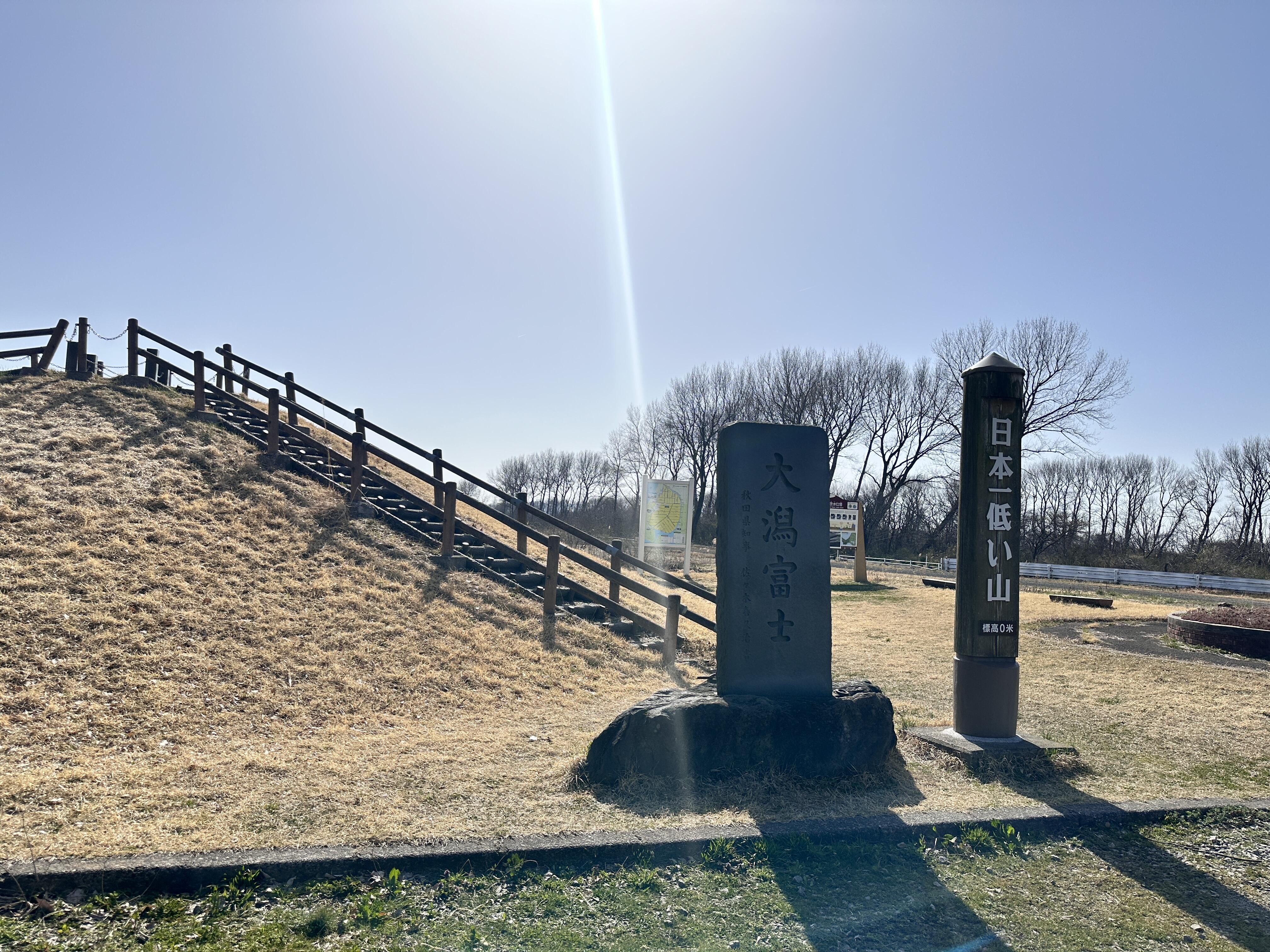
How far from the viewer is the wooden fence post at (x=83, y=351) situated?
16.0 meters

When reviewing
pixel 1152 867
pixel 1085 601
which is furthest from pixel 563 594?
pixel 1085 601

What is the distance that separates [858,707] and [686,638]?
17.8 feet

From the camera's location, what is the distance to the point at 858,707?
5848mm

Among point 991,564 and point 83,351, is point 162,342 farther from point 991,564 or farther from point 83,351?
point 991,564

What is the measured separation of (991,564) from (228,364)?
1692 centimetres

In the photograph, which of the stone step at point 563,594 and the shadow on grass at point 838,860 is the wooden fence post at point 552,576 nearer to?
the stone step at point 563,594

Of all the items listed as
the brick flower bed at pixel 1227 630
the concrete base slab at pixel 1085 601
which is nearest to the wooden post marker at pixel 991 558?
the brick flower bed at pixel 1227 630

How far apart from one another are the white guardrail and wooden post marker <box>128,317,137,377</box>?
26489 millimetres

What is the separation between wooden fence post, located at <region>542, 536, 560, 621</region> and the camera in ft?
35.5

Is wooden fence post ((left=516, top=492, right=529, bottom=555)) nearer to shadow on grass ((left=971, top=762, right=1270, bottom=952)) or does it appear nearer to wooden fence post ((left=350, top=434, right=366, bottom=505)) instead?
wooden fence post ((left=350, top=434, right=366, bottom=505))

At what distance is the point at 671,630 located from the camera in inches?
408

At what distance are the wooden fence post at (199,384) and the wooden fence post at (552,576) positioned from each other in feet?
25.7

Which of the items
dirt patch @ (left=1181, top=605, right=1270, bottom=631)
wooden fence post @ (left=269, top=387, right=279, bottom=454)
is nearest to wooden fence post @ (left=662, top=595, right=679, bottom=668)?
wooden fence post @ (left=269, top=387, right=279, bottom=454)

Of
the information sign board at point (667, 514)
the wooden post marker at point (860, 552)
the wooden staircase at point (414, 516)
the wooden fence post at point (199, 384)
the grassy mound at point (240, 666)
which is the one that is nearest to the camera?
the grassy mound at point (240, 666)
